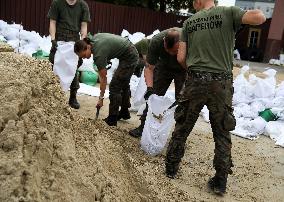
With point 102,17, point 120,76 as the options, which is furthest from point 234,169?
point 102,17

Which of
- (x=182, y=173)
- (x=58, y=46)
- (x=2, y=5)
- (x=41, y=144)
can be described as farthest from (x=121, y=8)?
(x=41, y=144)

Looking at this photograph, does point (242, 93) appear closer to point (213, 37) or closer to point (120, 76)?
point (120, 76)

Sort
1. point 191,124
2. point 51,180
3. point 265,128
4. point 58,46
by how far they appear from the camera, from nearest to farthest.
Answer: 1. point 51,180
2. point 191,124
3. point 58,46
4. point 265,128

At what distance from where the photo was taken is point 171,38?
4.36 m

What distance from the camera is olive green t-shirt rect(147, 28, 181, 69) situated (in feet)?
15.6

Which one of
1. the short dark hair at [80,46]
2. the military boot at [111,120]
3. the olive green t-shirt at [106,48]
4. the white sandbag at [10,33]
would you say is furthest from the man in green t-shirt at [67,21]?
the white sandbag at [10,33]

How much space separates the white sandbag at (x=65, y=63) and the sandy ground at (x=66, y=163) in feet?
5.45

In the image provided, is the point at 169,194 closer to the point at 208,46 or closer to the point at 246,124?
the point at 208,46

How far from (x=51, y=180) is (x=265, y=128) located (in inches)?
184

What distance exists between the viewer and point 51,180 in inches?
92.7

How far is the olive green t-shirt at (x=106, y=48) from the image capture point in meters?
4.70

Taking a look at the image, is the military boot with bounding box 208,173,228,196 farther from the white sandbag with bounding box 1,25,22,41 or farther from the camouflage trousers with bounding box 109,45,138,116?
the white sandbag with bounding box 1,25,22,41

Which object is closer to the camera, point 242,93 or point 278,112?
point 278,112

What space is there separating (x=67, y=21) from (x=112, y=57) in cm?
128
